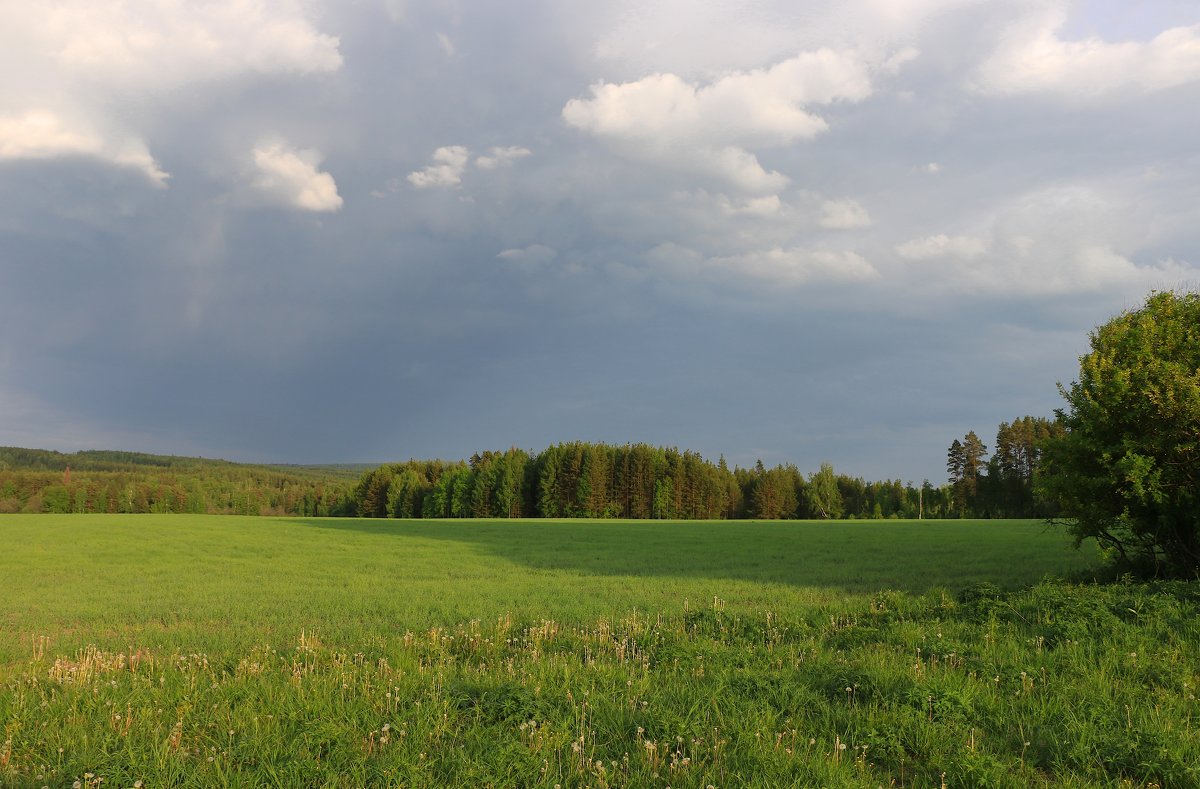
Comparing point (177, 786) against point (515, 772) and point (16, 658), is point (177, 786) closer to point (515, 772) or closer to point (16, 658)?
point (515, 772)

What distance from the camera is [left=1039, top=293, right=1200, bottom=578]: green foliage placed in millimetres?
18000

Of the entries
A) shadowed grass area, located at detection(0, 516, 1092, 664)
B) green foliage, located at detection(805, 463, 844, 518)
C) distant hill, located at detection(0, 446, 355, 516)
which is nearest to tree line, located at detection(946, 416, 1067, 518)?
green foliage, located at detection(805, 463, 844, 518)

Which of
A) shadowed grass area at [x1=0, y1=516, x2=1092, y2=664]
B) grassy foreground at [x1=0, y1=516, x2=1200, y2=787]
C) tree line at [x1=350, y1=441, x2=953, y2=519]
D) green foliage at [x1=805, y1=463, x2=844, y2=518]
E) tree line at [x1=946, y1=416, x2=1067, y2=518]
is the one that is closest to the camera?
grassy foreground at [x1=0, y1=516, x2=1200, y2=787]

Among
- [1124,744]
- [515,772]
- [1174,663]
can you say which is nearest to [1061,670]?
[1174,663]

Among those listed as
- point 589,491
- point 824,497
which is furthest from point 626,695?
point 824,497

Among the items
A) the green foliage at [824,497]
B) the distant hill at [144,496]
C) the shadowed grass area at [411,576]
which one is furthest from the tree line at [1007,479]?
the distant hill at [144,496]

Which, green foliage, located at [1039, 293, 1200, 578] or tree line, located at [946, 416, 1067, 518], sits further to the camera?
tree line, located at [946, 416, 1067, 518]

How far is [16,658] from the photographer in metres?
13.6

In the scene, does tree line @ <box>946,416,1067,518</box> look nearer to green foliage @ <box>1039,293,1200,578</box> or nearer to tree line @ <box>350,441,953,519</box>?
tree line @ <box>350,441,953,519</box>

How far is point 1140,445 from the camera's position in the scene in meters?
18.4

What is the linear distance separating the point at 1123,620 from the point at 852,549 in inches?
1134

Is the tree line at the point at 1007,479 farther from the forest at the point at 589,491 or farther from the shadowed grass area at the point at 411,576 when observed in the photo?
the shadowed grass area at the point at 411,576

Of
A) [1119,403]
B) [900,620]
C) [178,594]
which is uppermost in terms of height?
[1119,403]

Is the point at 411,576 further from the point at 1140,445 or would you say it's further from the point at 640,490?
the point at 640,490
